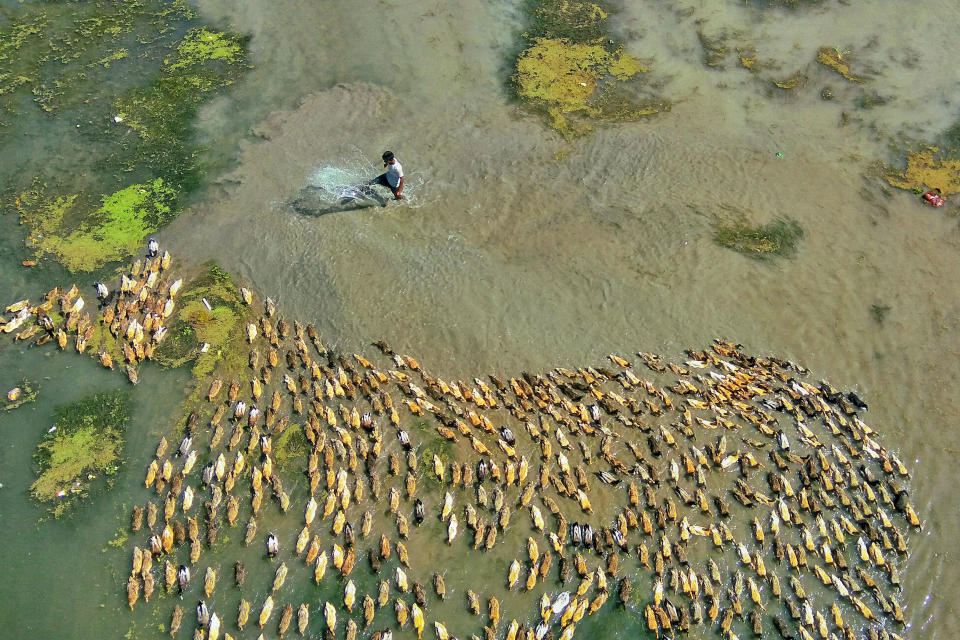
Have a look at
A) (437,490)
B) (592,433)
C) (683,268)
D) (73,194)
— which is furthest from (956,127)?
(73,194)

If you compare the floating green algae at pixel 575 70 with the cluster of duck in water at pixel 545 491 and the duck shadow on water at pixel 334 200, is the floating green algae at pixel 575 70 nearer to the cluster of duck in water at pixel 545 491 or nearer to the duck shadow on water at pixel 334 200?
the duck shadow on water at pixel 334 200

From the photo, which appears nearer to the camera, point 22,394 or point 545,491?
point 545,491

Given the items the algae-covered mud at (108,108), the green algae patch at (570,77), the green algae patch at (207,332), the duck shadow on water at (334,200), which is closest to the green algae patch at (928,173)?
the green algae patch at (570,77)

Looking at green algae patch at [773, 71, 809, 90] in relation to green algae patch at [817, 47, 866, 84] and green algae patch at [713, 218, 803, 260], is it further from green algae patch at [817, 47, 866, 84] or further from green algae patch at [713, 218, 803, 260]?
green algae patch at [713, 218, 803, 260]

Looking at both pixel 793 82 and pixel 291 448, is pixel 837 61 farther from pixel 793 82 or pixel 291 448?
pixel 291 448

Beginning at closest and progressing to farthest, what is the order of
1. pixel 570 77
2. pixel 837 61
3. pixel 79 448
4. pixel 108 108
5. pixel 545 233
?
pixel 79 448 → pixel 545 233 → pixel 108 108 → pixel 570 77 → pixel 837 61

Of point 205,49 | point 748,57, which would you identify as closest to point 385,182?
point 205,49
